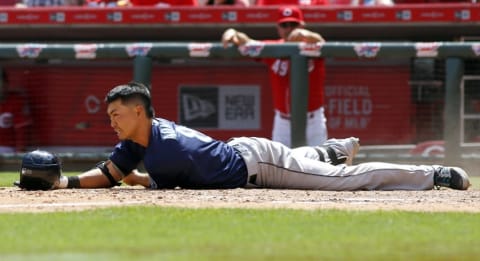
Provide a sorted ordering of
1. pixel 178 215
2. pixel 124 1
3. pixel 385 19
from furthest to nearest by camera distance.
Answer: pixel 124 1 < pixel 385 19 < pixel 178 215

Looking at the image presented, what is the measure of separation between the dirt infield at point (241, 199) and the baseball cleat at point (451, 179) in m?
0.06

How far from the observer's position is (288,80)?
408 inches

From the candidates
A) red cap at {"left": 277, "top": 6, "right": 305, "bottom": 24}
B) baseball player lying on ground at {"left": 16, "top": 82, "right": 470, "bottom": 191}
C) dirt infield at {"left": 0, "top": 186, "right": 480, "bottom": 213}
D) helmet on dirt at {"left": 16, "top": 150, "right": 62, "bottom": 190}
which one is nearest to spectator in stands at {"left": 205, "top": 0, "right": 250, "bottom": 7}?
red cap at {"left": 277, "top": 6, "right": 305, "bottom": 24}

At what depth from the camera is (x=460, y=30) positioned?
38.3 ft

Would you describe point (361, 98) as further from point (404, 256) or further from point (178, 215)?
point (404, 256)

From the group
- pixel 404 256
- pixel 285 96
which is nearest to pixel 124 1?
pixel 285 96

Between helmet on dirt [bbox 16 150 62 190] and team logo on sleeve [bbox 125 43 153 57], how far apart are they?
11.0ft

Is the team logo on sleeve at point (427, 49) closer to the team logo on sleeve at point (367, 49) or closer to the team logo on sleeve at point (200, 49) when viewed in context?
the team logo on sleeve at point (367, 49)

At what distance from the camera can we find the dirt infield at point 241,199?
6.43 m

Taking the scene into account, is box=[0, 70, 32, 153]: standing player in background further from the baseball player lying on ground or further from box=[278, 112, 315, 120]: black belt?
the baseball player lying on ground

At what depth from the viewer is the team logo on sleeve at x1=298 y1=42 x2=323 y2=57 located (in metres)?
10.2

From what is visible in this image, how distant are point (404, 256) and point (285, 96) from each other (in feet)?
19.3

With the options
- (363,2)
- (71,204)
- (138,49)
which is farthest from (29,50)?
(71,204)

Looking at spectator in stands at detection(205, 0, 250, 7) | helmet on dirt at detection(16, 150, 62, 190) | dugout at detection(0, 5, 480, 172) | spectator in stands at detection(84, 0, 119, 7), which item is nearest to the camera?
helmet on dirt at detection(16, 150, 62, 190)
